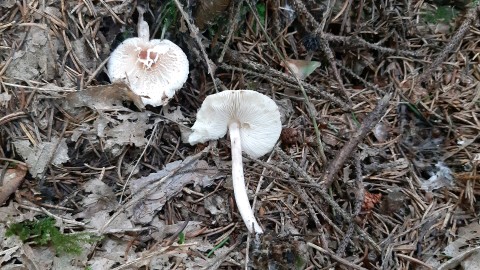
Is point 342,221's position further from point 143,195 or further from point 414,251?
point 143,195

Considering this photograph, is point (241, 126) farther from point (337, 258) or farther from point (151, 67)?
point (337, 258)

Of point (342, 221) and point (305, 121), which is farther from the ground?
point (305, 121)

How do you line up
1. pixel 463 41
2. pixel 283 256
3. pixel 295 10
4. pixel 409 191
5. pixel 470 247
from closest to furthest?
1. pixel 283 256
2. pixel 470 247
3. pixel 409 191
4. pixel 295 10
5. pixel 463 41

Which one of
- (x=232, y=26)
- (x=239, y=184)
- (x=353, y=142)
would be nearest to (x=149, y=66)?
(x=232, y=26)

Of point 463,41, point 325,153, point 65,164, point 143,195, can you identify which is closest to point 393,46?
point 463,41

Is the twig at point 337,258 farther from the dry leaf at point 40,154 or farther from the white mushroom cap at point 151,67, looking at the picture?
the dry leaf at point 40,154

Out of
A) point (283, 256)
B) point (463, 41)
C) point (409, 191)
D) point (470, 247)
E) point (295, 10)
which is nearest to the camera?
point (283, 256)

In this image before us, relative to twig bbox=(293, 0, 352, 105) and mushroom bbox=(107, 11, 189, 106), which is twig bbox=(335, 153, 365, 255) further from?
mushroom bbox=(107, 11, 189, 106)
